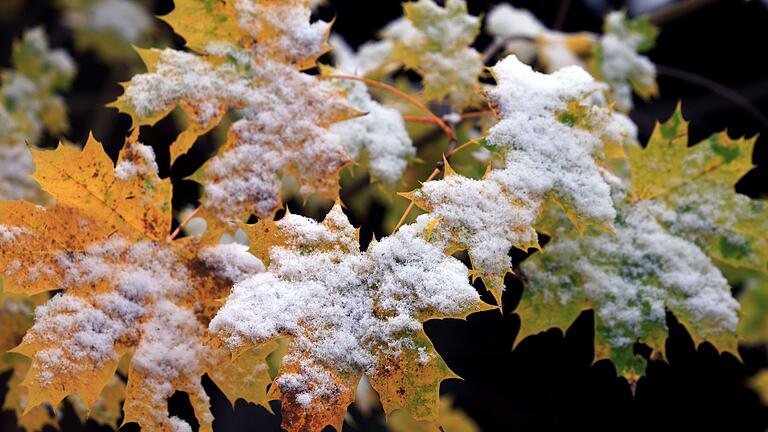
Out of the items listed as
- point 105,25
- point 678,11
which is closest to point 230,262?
point 678,11

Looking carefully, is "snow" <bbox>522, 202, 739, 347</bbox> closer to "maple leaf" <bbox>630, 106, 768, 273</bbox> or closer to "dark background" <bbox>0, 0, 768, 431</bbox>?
"maple leaf" <bbox>630, 106, 768, 273</bbox>

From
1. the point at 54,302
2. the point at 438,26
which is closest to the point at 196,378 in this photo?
the point at 54,302

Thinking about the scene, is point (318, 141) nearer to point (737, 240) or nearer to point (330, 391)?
point (330, 391)

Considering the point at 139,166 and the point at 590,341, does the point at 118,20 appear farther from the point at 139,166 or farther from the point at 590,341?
the point at 590,341

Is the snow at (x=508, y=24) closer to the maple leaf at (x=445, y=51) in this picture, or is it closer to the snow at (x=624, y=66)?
the snow at (x=624, y=66)

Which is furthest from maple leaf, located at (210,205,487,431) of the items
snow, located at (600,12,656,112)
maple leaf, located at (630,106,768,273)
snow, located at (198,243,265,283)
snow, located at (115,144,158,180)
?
snow, located at (600,12,656,112)
